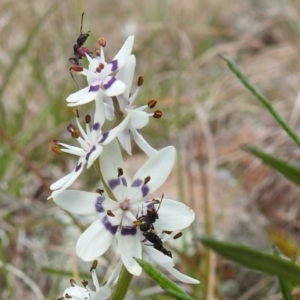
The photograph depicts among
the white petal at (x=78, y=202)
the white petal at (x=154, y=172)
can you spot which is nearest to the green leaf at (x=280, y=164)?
the white petal at (x=154, y=172)

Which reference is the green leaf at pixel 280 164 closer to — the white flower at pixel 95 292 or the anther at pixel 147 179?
the anther at pixel 147 179

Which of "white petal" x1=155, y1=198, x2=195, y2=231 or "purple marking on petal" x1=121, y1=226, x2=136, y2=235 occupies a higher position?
"white petal" x1=155, y1=198, x2=195, y2=231

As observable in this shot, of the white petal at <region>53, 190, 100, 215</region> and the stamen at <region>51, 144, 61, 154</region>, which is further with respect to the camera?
the stamen at <region>51, 144, 61, 154</region>

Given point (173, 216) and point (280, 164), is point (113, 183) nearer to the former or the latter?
point (173, 216)

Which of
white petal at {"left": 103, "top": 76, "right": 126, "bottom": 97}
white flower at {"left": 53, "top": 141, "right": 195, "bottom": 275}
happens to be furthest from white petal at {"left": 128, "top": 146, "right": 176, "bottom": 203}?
white petal at {"left": 103, "top": 76, "right": 126, "bottom": 97}

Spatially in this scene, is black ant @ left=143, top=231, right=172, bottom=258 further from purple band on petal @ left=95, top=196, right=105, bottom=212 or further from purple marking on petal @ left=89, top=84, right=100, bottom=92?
purple marking on petal @ left=89, top=84, right=100, bottom=92

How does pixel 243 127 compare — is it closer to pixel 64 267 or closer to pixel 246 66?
pixel 246 66

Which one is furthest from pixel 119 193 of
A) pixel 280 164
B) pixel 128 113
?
pixel 280 164

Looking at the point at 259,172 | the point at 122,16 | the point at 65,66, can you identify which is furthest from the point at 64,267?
the point at 122,16
